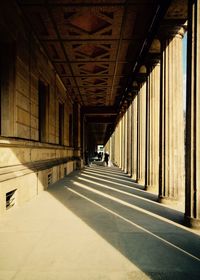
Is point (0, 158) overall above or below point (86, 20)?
below

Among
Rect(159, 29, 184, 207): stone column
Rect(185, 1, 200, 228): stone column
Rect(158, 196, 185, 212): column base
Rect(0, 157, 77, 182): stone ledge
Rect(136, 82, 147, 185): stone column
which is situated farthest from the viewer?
Rect(136, 82, 147, 185): stone column

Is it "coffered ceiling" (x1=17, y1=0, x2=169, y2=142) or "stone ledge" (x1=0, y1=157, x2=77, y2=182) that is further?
"coffered ceiling" (x1=17, y1=0, x2=169, y2=142)

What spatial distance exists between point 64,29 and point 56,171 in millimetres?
7015

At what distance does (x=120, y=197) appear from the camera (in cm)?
877

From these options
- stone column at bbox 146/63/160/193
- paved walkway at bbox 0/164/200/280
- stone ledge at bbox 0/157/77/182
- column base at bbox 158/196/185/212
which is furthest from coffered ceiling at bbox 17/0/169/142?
paved walkway at bbox 0/164/200/280

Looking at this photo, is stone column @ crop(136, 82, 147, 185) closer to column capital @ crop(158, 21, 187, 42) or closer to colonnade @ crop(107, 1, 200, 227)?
colonnade @ crop(107, 1, 200, 227)

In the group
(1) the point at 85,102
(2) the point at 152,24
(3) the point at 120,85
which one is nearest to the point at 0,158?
(2) the point at 152,24

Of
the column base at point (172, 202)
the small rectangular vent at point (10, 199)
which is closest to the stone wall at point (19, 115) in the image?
the small rectangular vent at point (10, 199)

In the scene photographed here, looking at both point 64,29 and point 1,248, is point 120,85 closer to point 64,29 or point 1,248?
point 64,29

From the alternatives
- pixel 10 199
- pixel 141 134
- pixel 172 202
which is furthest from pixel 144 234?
pixel 141 134

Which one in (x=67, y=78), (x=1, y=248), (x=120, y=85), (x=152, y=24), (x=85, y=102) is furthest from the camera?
(x=85, y=102)

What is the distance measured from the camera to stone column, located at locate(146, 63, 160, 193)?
1038 cm

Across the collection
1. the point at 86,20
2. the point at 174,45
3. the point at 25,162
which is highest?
the point at 86,20

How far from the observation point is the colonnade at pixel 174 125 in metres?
5.51
